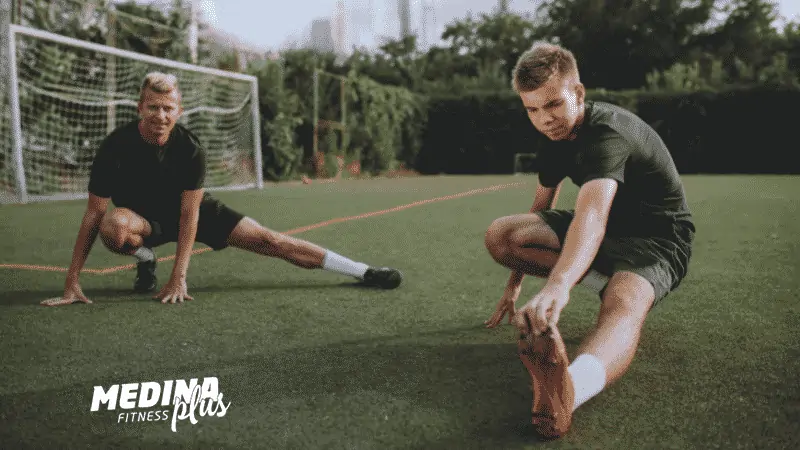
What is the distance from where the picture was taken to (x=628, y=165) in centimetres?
206

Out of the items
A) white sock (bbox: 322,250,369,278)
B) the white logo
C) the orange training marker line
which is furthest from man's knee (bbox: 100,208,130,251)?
the white logo

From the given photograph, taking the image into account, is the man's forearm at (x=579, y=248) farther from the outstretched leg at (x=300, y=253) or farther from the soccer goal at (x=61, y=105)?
the soccer goal at (x=61, y=105)

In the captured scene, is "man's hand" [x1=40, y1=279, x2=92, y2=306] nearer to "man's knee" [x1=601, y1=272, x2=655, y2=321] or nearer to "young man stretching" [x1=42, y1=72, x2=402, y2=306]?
"young man stretching" [x1=42, y1=72, x2=402, y2=306]

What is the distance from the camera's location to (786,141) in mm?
16516

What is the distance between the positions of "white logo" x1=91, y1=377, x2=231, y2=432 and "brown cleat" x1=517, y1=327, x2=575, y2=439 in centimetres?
81

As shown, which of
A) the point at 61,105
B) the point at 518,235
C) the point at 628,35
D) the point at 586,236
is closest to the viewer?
the point at 586,236

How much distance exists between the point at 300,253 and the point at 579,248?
1.91 meters

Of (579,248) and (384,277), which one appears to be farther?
(384,277)

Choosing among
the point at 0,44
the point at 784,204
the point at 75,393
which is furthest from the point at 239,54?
the point at 75,393

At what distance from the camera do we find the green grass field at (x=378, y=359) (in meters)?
1.58

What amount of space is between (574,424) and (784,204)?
730 centimetres

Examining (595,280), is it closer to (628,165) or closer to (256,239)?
(628,165)

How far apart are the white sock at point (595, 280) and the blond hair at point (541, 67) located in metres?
0.70

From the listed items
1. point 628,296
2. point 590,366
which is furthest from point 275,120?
point 590,366
